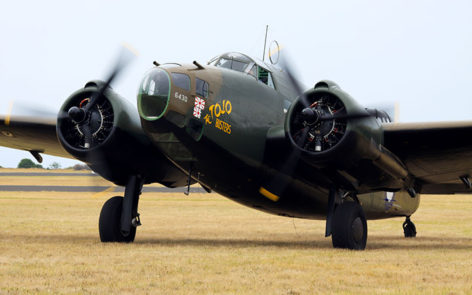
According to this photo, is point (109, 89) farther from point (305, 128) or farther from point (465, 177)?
point (465, 177)

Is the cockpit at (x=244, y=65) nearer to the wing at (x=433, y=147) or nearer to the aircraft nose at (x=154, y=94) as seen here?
the aircraft nose at (x=154, y=94)

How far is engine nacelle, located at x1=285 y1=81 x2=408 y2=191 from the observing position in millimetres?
12219

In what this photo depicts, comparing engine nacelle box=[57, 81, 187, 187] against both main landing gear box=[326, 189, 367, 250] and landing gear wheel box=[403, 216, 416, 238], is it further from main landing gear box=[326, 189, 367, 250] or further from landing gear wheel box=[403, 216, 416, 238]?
landing gear wheel box=[403, 216, 416, 238]

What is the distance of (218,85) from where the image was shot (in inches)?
495

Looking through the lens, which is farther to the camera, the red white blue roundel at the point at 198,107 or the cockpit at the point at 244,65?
the cockpit at the point at 244,65

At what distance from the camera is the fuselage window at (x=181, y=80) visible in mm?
11770

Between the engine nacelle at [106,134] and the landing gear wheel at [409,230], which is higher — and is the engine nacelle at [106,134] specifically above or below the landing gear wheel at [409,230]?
above

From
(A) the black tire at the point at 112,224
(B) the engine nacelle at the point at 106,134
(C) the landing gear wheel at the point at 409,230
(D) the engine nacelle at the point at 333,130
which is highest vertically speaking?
(D) the engine nacelle at the point at 333,130

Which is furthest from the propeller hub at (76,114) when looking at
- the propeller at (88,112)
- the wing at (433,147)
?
the wing at (433,147)

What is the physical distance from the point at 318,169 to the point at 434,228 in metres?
12.8

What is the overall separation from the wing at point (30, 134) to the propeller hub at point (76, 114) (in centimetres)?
243

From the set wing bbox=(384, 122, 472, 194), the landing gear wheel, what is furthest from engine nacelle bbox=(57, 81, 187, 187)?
the landing gear wheel

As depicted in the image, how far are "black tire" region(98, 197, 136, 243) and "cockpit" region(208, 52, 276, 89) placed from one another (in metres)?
4.23

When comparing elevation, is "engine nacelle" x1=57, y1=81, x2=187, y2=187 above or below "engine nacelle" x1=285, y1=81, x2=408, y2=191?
below
